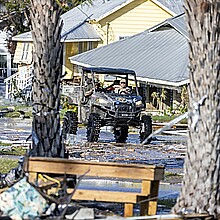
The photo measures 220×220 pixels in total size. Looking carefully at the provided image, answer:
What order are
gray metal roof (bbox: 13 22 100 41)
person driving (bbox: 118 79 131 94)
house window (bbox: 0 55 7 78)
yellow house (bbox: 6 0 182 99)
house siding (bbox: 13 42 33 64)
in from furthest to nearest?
house window (bbox: 0 55 7 78) → house siding (bbox: 13 42 33 64) → gray metal roof (bbox: 13 22 100 41) → yellow house (bbox: 6 0 182 99) → person driving (bbox: 118 79 131 94)

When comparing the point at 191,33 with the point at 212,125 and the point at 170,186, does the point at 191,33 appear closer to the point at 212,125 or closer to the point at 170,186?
the point at 212,125

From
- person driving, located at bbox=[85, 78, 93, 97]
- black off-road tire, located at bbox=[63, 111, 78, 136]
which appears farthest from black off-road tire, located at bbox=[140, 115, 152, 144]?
black off-road tire, located at bbox=[63, 111, 78, 136]

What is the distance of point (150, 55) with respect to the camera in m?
36.4

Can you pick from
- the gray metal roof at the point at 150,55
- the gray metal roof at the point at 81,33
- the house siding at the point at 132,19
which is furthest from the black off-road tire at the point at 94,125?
the gray metal roof at the point at 81,33

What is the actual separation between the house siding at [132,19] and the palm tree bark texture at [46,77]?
1230 inches

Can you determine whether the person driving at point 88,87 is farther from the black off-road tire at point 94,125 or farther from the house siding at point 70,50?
the house siding at point 70,50

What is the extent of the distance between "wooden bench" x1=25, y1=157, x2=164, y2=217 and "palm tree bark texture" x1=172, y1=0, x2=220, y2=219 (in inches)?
20.0

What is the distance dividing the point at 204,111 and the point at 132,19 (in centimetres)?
3359

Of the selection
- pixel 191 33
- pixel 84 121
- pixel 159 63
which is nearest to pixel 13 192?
pixel 191 33

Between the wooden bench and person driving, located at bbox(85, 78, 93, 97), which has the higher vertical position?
the wooden bench

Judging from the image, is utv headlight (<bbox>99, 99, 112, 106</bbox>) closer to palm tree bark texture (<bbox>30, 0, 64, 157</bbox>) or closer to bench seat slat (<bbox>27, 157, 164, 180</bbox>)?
palm tree bark texture (<bbox>30, 0, 64, 157</bbox>)

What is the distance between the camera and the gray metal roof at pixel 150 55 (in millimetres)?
33219

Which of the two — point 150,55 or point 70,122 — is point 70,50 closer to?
point 150,55

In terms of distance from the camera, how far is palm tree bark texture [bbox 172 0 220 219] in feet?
29.5
